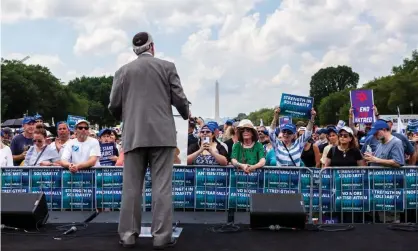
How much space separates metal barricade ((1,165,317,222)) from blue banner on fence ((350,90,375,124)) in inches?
163

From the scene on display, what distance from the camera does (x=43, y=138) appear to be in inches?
345

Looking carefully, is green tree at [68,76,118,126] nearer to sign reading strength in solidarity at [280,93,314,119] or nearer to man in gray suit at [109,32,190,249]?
sign reading strength in solidarity at [280,93,314,119]

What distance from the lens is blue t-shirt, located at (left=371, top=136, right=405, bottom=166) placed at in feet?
24.2

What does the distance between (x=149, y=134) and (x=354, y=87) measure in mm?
117957

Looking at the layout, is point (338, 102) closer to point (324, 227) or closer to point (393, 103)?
point (393, 103)

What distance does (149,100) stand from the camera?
5289mm

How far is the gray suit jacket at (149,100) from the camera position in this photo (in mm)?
5277

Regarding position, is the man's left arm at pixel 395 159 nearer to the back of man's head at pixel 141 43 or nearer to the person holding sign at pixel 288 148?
the person holding sign at pixel 288 148

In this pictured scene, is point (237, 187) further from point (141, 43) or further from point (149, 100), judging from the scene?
point (141, 43)

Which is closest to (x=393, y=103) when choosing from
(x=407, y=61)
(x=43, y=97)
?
(x=407, y=61)

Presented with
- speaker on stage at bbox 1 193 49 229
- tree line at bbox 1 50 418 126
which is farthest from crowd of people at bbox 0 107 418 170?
tree line at bbox 1 50 418 126

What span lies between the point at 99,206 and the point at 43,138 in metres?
1.94

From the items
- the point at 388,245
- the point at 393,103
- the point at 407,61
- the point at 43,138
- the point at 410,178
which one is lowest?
the point at 388,245

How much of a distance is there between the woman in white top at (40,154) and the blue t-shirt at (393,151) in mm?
4848
